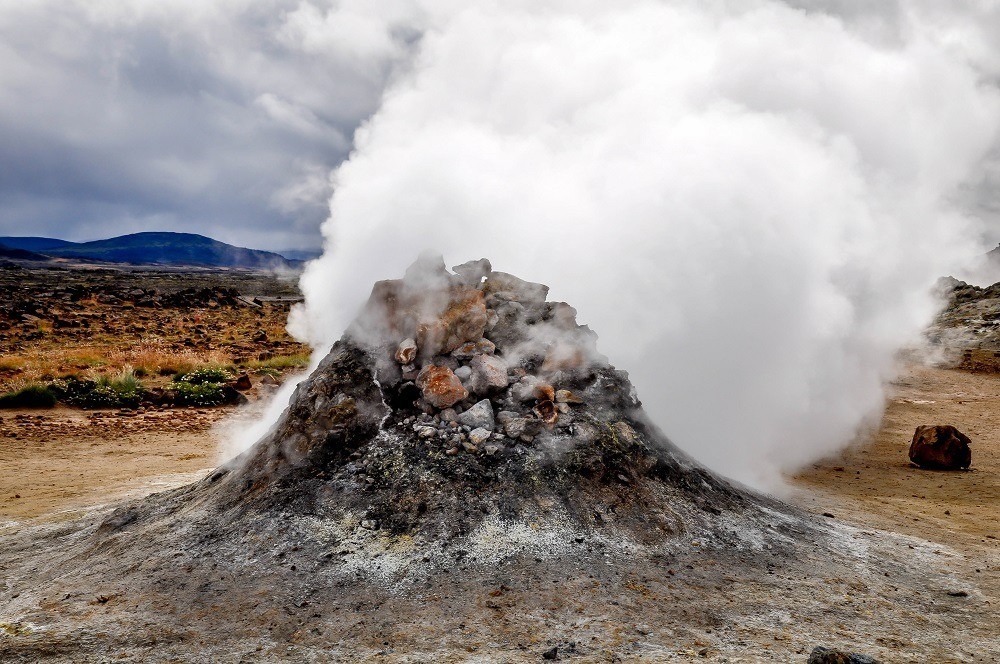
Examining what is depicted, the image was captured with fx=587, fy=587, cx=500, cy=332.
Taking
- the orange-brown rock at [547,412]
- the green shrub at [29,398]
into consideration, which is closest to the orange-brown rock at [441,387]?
the orange-brown rock at [547,412]

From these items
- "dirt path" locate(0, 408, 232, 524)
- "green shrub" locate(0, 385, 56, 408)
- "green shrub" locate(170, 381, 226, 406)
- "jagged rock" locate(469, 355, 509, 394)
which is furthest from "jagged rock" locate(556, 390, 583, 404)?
"green shrub" locate(0, 385, 56, 408)

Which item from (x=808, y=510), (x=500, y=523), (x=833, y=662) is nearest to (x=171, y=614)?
(x=500, y=523)

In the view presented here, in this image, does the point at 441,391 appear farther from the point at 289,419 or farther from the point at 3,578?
the point at 3,578

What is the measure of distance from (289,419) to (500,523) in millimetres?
2243

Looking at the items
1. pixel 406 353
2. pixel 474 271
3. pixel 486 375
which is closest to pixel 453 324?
pixel 406 353

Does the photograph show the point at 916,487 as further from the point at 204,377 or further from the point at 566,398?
the point at 204,377

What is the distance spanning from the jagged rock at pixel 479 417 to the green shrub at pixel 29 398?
10203 mm

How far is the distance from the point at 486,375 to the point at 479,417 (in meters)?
0.43

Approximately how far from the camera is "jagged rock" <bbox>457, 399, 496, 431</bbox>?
5.16 metres

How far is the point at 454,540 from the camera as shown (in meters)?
4.34

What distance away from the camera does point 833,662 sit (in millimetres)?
2828

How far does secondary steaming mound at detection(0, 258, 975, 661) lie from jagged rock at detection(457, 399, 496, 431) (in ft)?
0.07

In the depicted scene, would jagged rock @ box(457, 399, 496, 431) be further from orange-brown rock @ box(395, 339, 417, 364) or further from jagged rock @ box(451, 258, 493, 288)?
jagged rock @ box(451, 258, 493, 288)

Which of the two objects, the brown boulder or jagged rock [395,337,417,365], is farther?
the brown boulder
